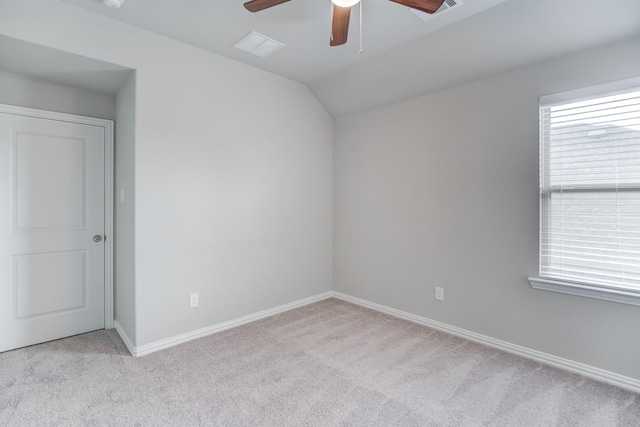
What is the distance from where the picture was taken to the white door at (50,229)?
8.28 ft

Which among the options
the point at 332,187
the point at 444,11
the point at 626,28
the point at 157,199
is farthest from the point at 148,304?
the point at 626,28

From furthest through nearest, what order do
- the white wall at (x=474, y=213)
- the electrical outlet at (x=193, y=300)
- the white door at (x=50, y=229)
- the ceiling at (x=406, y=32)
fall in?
1. the electrical outlet at (x=193, y=300)
2. the white door at (x=50, y=229)
3. the white wall at (x=474, y=213)
4. the ceiling at (x=406, y=32)

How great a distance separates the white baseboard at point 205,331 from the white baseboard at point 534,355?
1.04 m

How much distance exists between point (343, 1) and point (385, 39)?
→ 106 cm

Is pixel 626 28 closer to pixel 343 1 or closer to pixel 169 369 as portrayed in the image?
pixel 343 1

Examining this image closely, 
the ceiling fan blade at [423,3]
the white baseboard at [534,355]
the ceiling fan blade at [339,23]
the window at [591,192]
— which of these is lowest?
the white baseboard at [534,355]

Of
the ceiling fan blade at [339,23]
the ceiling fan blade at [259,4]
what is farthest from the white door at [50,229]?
the ceiling fan blade at [339,23]

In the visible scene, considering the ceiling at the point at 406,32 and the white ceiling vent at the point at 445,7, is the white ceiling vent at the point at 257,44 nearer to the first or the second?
the ceiling at the point at 406,32

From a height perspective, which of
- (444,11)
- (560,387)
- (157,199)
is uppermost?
(444,11)

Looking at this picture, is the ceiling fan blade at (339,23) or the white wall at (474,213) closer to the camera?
the ceiling fan blade at (339,23)

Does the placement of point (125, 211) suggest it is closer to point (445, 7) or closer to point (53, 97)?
point (53, 97)

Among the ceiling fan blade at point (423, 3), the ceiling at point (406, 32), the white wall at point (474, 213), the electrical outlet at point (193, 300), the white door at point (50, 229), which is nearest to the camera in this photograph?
the ceiling fan blade at point (423, 3)

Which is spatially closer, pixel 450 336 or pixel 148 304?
pixel 148 304

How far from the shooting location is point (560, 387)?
80.7 inches
